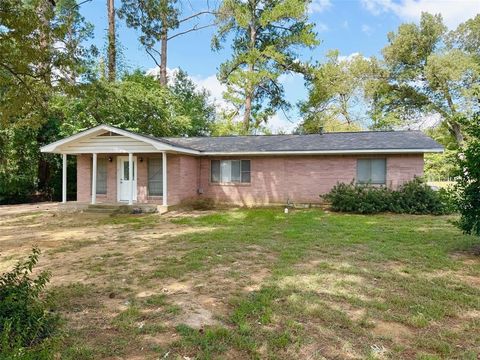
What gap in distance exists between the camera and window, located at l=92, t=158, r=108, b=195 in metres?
16.1

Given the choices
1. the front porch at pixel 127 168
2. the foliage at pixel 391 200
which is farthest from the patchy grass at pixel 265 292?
the front porch at pixel 127 168

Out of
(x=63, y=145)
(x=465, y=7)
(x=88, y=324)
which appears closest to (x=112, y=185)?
(x=63, y=145)

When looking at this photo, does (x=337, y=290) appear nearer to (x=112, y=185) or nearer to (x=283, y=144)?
(x=283, y=144)

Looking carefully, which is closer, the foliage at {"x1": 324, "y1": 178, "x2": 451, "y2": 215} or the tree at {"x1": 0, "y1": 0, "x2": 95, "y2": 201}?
the tree at {"x1": 0, "y1": 0, "x2": 95, "y2": 201}

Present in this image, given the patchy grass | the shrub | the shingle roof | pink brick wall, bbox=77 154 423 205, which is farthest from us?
the shrub

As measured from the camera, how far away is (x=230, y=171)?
1625cm

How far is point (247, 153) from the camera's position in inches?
604

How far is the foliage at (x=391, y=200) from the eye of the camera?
43.4ft

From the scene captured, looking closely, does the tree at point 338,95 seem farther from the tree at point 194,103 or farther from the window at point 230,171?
the window at point 230,171

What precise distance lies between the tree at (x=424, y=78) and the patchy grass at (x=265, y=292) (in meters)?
20.4

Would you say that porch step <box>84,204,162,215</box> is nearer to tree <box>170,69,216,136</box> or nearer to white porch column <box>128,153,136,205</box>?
white porch column <box>128,153,136,205</box>

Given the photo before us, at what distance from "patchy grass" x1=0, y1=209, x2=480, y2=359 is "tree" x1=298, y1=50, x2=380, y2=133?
70.3 feet

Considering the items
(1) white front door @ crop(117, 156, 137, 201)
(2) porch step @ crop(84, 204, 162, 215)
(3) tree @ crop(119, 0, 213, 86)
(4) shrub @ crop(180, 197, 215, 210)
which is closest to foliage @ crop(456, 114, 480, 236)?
(4) shrub @ crop(180, 197, 215, 210)

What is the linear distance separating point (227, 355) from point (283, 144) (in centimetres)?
1341
